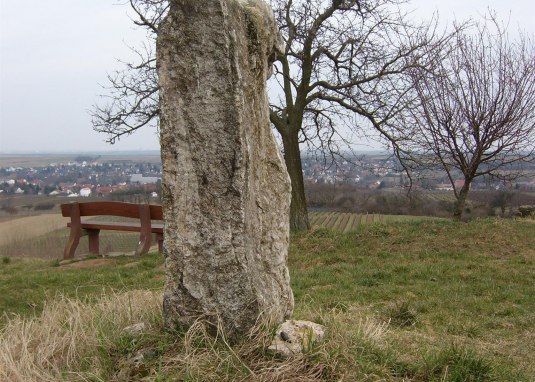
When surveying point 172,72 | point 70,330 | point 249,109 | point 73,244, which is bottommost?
point 73,244

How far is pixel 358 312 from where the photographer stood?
5.83m

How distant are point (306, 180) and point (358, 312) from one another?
1161cm

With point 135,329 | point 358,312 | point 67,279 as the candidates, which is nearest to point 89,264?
point 67,279

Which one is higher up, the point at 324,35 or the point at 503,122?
the point at 324,35

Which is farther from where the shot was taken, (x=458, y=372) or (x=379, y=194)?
(x=379, y=194)

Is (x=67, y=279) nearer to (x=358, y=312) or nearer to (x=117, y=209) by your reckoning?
(x=117, y=209)

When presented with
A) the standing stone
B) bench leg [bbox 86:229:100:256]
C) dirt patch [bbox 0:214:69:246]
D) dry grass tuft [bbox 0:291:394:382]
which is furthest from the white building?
the standing stone

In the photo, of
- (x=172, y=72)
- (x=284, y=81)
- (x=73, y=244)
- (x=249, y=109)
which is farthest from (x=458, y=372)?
(x=284, y=81)

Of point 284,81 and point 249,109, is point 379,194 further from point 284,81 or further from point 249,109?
point 249,109

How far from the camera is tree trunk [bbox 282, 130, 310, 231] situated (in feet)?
42.2

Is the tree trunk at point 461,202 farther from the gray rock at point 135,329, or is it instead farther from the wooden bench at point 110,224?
the gray rock at point 135,329

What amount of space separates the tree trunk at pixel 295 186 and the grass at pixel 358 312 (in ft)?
4.77

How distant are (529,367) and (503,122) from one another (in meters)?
9.69

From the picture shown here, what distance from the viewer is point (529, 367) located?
4137 millimetres
